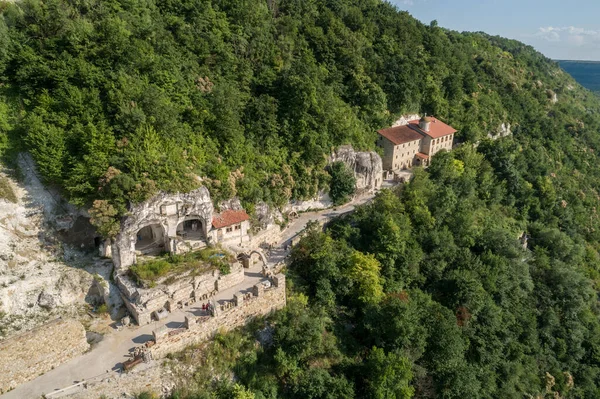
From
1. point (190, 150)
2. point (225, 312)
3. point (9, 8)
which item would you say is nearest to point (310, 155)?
point (190, 150)

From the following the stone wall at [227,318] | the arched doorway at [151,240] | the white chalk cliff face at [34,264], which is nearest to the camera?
the stone wall at [227,318]

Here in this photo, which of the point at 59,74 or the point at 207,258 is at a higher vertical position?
the point at 59,74

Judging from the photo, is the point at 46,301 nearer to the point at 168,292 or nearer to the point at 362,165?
the point at 168,292

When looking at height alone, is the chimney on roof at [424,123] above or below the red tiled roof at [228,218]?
above

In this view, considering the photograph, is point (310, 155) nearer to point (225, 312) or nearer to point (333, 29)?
point (225, 312)

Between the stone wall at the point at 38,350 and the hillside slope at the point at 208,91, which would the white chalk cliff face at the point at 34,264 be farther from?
the stone wall at the point at 38,350

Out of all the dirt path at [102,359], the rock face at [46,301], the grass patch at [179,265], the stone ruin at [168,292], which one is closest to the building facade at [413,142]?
the grass patch at [179,265]

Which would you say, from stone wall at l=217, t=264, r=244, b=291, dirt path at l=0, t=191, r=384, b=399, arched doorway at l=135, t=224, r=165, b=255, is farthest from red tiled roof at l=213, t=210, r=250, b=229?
dirt path at l=0, t=191, r=384, b=399
